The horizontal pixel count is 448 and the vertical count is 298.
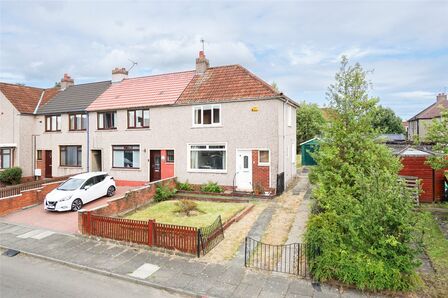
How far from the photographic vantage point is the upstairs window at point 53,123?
2544 centimetres

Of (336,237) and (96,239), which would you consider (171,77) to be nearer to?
(96,239)

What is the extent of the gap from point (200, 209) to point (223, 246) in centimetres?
469

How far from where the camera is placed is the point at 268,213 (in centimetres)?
1405

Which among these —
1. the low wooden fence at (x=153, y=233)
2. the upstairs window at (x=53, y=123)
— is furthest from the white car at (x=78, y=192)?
the upstairs window at (x=53, y=123)

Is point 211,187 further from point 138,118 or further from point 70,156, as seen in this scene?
point 70,156

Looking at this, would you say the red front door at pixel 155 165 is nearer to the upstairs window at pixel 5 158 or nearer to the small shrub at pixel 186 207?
the small shrub at pixel 186 207

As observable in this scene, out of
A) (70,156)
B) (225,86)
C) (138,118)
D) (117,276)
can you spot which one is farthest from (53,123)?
(117,276)

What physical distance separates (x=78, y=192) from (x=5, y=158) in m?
15.3

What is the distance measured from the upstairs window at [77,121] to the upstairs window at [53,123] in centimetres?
153

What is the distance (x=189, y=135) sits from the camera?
1952 centimetres

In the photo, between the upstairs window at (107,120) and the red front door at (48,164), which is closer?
the upstairs window at (107,120)

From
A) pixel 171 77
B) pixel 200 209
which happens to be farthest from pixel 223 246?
pixel 171 77

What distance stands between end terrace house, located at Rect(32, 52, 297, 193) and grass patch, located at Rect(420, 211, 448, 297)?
8000 mm

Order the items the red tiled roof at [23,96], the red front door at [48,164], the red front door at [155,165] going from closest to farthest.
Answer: the red front door at [155,165], the red front door at [48,164], the red tiled roof at [23,96]
